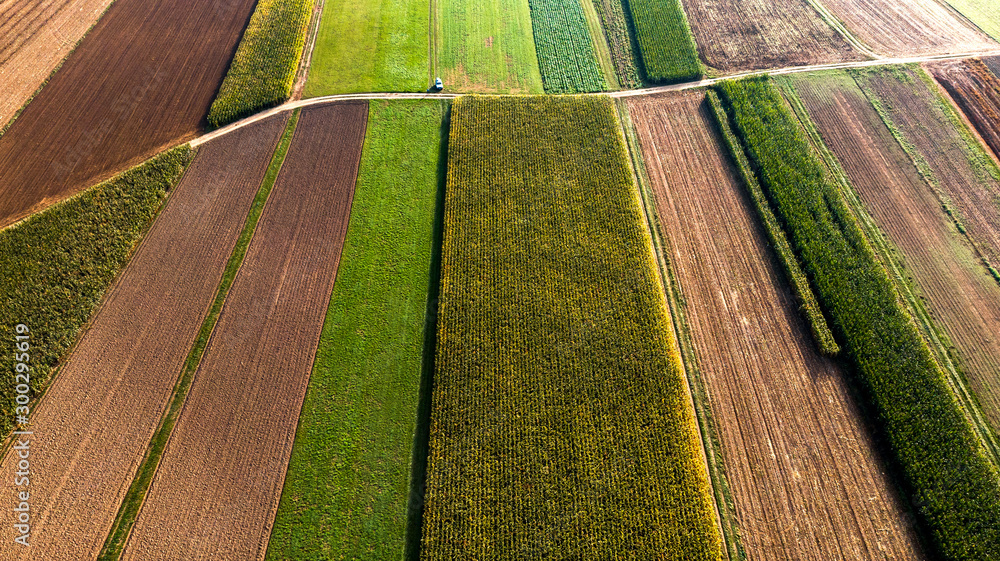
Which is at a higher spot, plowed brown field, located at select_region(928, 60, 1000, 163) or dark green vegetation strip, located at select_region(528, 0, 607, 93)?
dark green vegetation strip, located at select_region(528, 0, 607, 93)

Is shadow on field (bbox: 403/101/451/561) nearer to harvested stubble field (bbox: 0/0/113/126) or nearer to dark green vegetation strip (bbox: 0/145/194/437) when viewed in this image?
dark green vegetation strip (bbox: 0/145/194/437)

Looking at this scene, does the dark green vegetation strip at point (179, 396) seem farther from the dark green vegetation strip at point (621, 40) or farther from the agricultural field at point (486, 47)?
the dark green vegetation strip at point (621, 40)

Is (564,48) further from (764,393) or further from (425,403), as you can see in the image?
(425,403)

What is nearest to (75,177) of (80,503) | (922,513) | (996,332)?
(80,503)

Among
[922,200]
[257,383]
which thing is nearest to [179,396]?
[257,383]

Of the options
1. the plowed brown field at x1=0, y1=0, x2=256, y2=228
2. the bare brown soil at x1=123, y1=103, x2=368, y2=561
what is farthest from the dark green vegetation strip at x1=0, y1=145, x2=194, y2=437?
the bare brown soil at x1=123, y1=103, x2=368, y2=561

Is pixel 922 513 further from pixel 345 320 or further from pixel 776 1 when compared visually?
pixel 776 1
